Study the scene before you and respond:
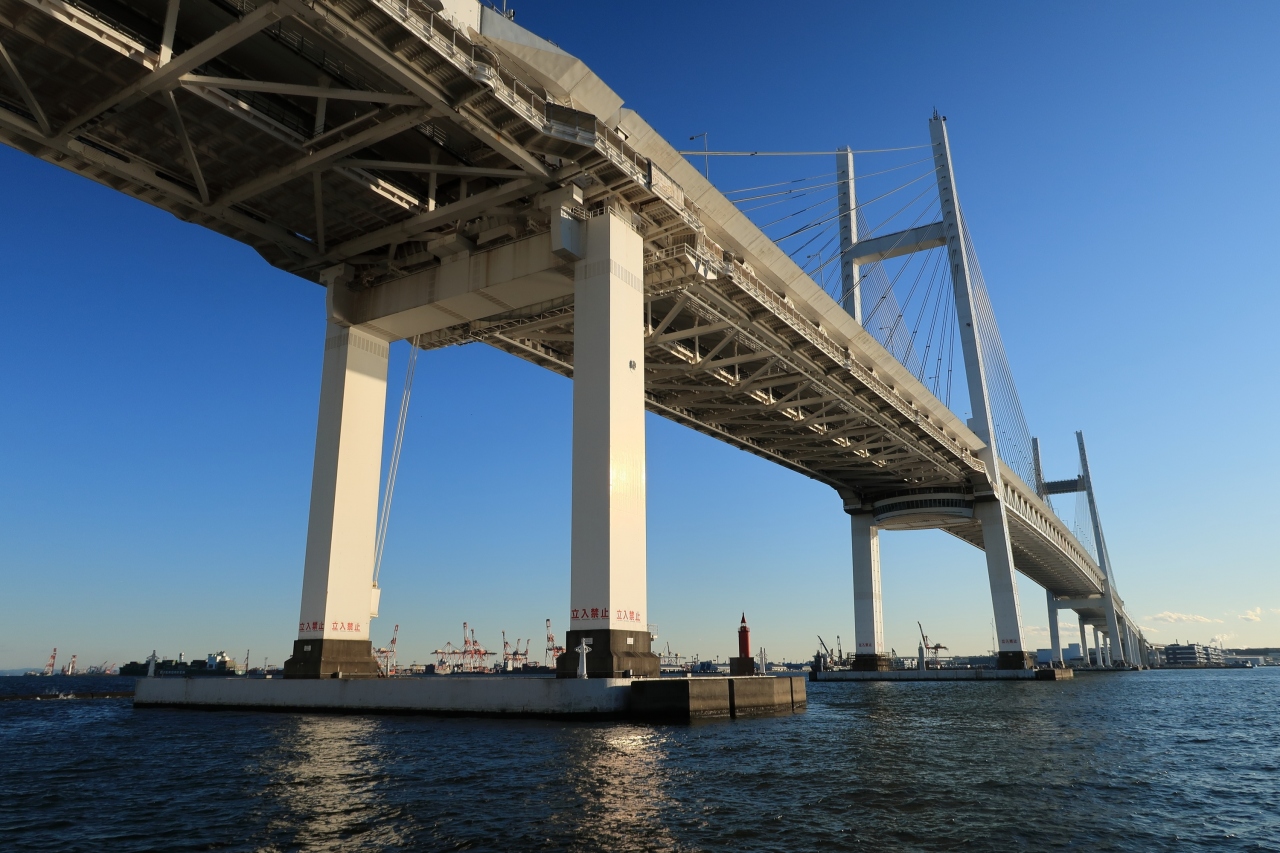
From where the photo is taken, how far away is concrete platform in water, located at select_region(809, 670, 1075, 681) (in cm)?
7175

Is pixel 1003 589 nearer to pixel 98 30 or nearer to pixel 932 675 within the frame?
pixel 932 675

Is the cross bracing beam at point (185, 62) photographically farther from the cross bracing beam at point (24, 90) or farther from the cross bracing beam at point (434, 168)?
the cross bracing beam at point (434, 168)

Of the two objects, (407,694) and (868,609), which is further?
(868,609)

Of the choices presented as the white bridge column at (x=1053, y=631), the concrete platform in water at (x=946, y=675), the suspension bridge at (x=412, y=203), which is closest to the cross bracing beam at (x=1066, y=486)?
the white bridge column at (x=1053, y=631)

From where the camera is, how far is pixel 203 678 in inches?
1227

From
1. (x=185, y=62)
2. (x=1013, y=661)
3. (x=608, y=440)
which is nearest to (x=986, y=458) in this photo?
(x=1013, y=661)

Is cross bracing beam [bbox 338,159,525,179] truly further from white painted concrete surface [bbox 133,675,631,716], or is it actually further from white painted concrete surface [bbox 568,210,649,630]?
white painted concrete surface [bbox 133,675,631,716]

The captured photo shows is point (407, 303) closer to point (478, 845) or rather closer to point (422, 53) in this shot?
point (422, 53)

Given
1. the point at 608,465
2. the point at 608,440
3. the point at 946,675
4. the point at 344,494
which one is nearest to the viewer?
the point at 608,465

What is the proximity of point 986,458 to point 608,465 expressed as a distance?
177ft

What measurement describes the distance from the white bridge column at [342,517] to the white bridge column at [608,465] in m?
9.86

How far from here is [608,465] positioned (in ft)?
84.9

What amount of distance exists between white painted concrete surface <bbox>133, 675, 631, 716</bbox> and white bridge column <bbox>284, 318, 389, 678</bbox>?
1234 mm

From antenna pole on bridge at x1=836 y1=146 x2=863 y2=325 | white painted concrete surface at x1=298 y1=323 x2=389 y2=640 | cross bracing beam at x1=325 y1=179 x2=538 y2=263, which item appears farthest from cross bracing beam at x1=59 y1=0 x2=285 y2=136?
antenna pole on bridge at x1=836 y1=146 x2=863 y2=325
